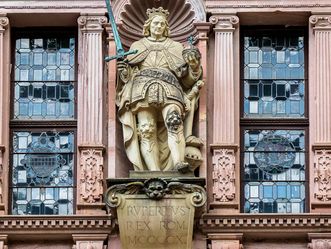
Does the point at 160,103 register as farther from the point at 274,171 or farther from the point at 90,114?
the point at 274,171

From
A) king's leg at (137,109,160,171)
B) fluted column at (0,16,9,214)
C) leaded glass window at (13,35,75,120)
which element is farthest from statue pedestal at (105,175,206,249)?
leaded glass window at (13,35,75,120)

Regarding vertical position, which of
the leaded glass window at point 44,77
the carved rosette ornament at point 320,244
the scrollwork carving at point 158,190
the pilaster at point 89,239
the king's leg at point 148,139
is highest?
the leaded glass window at point 44,77

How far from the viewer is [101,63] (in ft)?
134

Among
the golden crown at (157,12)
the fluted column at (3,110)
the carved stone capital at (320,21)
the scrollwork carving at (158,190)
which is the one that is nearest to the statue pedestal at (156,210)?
the scrollwork carving at (158,190)

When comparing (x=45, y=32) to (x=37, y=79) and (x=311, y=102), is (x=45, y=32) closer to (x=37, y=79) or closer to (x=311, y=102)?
(x=37, y=79)

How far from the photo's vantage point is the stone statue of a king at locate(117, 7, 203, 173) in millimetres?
39938

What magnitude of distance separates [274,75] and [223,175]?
84.6 inches

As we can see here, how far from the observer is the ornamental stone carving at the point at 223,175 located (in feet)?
131

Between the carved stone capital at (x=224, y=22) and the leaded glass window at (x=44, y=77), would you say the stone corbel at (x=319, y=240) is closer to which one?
the carved stone capital at (x=224, y=22)

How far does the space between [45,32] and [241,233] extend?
16.0 feet

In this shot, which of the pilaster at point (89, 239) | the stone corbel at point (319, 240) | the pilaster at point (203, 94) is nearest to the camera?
the stone corbel at point (319, 240)

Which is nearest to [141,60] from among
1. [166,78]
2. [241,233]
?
[166,78]


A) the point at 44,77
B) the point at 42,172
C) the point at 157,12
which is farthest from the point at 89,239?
the point at 157,12

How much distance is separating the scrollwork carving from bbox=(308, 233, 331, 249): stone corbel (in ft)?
5.91
